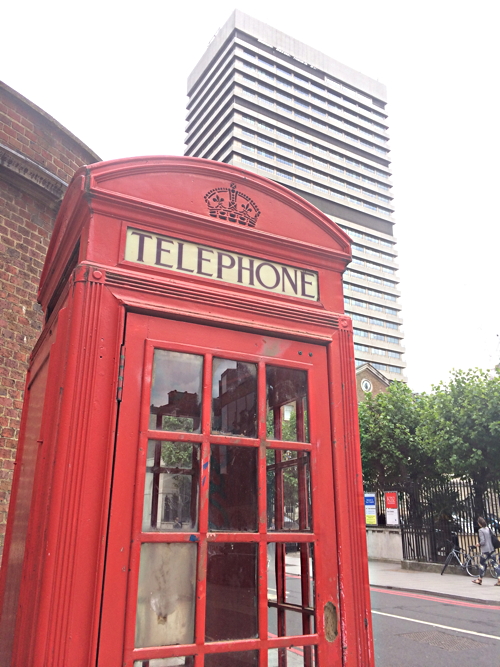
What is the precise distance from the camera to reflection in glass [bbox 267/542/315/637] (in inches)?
85.7

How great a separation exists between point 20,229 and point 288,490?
4.93m

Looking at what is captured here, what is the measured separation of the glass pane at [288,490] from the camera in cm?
225

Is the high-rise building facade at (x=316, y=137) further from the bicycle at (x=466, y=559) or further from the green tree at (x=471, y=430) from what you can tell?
the bicycle at (x=466, y=559)

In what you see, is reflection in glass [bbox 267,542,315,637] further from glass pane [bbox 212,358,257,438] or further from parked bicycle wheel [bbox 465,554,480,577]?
parked bicycle wheel [bbox 465,554,480,577]

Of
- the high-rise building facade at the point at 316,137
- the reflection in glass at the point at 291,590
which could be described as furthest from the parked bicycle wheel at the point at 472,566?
the high-rise building facade at the point at 316,137

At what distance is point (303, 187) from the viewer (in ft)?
240

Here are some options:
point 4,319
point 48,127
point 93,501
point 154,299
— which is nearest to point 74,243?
point 154,299

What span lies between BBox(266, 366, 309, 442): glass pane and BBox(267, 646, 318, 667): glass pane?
858mm

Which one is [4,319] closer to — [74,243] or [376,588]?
[74,243]

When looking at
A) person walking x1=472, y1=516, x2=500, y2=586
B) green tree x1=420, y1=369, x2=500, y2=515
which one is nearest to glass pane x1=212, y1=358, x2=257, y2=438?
person walking x1=472, y1=516, x2=500, y2=586

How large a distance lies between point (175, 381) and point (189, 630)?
91cm

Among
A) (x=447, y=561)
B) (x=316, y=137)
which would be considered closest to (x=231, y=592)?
(x=447, y=561)

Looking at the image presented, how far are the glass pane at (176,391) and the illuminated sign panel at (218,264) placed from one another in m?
0.41

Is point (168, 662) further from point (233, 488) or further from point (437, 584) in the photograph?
point (437, 584)
